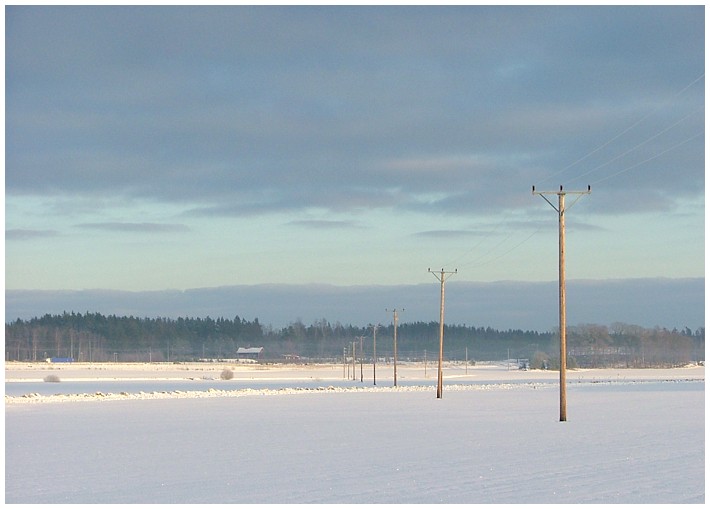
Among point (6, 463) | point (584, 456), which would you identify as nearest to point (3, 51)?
point (6, 463)

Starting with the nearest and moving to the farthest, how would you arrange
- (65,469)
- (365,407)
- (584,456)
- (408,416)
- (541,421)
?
(65,469), (584,456), (541,421), (408,416), (365,407)

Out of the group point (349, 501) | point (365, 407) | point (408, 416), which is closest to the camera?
point (349, 501)

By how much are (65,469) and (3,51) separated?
8.92 meters

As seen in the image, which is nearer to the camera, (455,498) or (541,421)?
(455,498)

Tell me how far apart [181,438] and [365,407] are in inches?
791

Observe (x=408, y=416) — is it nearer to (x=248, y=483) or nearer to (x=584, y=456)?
(x=584, y=456)

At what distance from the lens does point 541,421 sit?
36.8 m

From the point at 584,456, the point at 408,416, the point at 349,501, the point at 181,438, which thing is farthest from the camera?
the point at 408,416

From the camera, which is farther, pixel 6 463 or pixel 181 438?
pixel 181 438

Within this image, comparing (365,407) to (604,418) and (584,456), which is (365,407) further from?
(584,456)

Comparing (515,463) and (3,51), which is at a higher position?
(3,51)

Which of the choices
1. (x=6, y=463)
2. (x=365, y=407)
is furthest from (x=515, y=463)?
(x=365, y=407)

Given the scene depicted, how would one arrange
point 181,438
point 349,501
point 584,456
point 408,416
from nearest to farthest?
point 349,501
point 584,456
point 181,438
point 408,416

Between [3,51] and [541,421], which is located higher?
[3,51]
